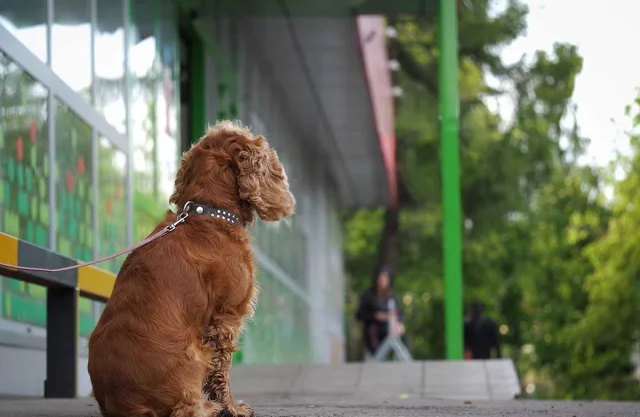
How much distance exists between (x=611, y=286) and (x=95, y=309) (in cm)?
1497

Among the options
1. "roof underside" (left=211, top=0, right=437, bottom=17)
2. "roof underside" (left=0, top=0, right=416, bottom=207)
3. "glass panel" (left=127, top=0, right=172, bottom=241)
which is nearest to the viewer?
"glass panel" (left=127, top=0, right=172, bottom=241)

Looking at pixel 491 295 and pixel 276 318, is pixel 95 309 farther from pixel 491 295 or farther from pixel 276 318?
pixel 491 295

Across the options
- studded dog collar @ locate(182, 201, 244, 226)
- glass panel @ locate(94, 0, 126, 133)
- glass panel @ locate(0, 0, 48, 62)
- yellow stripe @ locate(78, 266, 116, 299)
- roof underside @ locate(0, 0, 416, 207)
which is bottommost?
studded dog collar @ locate(182, 201, 244, 226)

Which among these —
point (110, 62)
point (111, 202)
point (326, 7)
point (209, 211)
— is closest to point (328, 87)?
point (326, 7)

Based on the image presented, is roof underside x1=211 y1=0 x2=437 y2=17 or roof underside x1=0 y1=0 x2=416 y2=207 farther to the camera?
roof underside x1=0 y1=0 x2=416 y2=207

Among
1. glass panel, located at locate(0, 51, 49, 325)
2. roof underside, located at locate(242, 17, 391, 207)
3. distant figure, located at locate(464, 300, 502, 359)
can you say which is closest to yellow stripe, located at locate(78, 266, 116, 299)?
glass panel, located at locate(0, 51, 49, 325)

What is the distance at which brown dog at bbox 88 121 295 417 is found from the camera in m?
5.11

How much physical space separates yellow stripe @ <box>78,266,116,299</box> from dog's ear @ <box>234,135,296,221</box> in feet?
10.2

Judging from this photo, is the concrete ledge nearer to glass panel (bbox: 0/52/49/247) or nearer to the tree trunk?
glass panel (bbox: 0/52/49/247)

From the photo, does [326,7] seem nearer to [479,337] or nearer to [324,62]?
[324,62]

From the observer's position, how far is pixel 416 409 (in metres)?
7.71

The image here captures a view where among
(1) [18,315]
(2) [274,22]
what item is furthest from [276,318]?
(1) [18,315]

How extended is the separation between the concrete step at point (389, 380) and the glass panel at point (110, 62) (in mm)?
2787

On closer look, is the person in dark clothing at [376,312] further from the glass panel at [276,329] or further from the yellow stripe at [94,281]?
the yellow stripe at [94,281]
